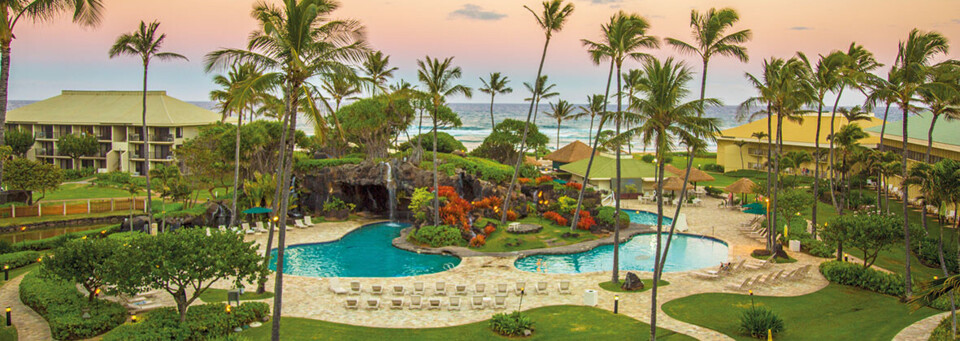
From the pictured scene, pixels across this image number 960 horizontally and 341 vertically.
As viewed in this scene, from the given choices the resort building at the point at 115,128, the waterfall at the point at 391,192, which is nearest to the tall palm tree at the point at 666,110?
the waterfall at the point at 391,192

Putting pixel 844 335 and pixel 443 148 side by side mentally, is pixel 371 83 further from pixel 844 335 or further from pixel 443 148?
pixel 443 148

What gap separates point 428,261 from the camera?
30609mm

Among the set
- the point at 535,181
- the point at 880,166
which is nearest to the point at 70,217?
the point at 535,181

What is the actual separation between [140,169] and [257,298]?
52.5m

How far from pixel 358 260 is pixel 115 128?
5001cm

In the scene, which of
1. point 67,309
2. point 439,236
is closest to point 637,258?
point 439,236

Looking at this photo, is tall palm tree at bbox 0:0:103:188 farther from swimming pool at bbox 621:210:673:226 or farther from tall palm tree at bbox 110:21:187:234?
swimming pool at bbox 621:210:673:226

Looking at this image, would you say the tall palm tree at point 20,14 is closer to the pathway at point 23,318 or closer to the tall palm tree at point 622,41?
the pathway at point 23,318

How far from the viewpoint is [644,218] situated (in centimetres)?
4262

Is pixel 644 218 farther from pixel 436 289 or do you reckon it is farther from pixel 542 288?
pixel 436 289

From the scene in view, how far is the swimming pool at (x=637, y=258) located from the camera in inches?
1158

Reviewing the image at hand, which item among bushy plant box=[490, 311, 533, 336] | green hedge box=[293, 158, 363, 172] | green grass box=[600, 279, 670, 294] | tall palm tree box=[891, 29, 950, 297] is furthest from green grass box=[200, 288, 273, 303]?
tall palm tree box=[891, 29, 950, 297]

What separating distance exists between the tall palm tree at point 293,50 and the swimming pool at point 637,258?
14615 millimetres

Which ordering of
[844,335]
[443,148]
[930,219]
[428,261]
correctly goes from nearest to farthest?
[844,335] < [428,261] < [930,219] < [443,148]
